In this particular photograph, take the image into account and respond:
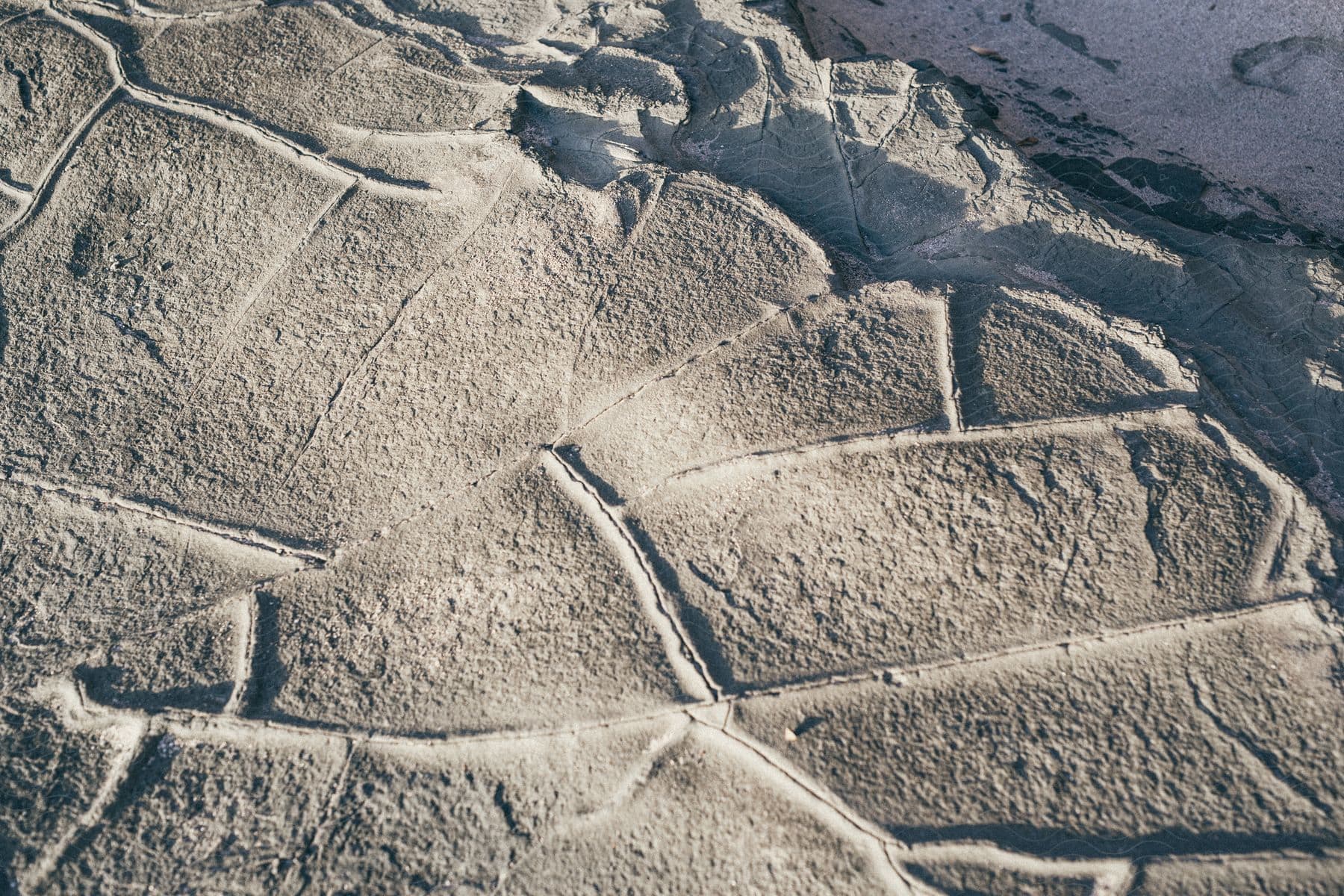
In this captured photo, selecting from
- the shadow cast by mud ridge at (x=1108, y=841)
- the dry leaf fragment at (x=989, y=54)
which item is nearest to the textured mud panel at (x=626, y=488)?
the shadow cast by mud ridge at (x=1108, y=841)

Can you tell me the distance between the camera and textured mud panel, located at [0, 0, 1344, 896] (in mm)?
1677

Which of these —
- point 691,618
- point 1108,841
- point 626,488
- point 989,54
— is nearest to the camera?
point 1108,841

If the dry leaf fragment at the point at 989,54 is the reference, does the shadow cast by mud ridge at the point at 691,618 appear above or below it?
below

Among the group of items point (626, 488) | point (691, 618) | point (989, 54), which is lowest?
point (691, 618)

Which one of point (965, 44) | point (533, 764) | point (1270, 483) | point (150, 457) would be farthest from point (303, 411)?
point (965, 44)

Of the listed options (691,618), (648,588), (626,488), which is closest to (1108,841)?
(691,618)

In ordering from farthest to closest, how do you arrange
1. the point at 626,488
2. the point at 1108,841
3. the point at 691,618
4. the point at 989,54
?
the point at 989,54, the point at 626,488, the point at 691,618, the point at 1108,841

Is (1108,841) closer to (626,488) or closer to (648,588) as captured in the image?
(648,588)

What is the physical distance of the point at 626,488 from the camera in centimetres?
198

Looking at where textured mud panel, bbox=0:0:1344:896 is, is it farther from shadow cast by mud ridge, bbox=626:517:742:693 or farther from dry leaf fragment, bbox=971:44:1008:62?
dry leaf fragment, bbox=971:44:1008:62

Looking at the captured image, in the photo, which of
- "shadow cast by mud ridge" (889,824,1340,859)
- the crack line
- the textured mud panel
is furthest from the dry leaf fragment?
"shadow cast by mud ridge" (889,824,1340,859)

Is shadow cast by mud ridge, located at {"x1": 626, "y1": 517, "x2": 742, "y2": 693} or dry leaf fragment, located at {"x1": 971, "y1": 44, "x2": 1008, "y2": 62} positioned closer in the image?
shadow cast by mud ridge, located at {"x1": 626, "y1": 517, "x2": 742, "y2": 693}

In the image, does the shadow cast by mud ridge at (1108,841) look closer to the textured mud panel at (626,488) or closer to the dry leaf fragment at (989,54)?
the textured mud panel at (626,488)

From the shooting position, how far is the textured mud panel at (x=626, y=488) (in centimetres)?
168
